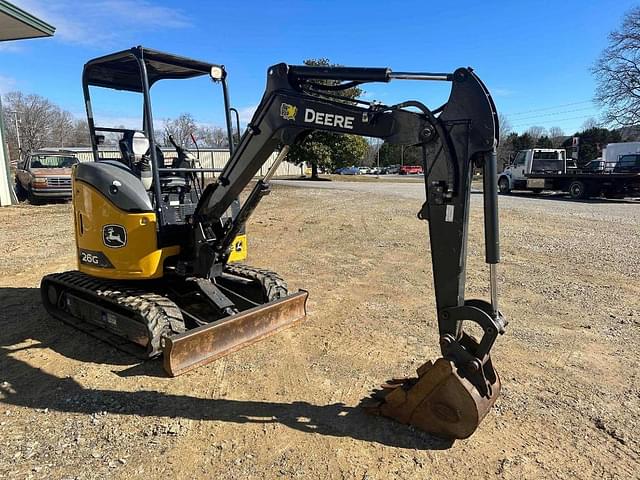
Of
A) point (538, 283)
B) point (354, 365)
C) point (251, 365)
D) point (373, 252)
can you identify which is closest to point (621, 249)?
point (538, 283)

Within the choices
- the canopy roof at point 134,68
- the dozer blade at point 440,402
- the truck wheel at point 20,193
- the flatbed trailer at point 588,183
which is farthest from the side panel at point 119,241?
the flatbed trailer at point 588,183

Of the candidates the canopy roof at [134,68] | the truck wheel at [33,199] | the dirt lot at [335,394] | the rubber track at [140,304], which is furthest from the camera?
the truck wheel at [33,199]

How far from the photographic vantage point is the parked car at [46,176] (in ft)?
61.0

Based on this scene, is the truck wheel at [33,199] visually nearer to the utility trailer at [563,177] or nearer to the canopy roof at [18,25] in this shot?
the canopy roof at [18,25]

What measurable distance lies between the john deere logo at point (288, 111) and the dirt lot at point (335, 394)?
2341 mm

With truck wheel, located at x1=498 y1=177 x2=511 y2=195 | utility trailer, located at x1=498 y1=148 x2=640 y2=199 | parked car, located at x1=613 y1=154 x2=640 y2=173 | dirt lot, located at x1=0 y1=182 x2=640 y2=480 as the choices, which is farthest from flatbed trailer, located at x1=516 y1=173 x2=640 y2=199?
dirt lot, located at x1=0 y1=182 x2=640 y2=480

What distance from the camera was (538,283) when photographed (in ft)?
24.3

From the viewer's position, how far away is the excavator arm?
3.22 metres

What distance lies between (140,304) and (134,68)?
9.39 feet

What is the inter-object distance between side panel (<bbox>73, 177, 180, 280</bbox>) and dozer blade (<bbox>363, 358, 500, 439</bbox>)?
284cm

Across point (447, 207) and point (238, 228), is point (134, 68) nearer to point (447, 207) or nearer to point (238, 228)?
point (238, 228)

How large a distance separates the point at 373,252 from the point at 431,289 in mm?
2785

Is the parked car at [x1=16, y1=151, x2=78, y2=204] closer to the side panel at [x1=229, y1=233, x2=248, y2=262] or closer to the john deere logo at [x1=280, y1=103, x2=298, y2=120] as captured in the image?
the side panel at [x1=229, y1=233, x2=248, y2=262]

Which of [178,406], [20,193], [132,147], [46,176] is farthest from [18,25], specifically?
[178,406]
